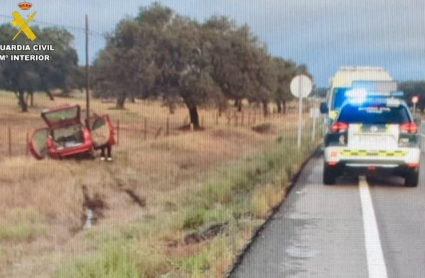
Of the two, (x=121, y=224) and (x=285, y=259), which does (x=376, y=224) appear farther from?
(x=121, y=224)

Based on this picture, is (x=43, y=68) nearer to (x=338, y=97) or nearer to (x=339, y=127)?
(x=338, y=97)

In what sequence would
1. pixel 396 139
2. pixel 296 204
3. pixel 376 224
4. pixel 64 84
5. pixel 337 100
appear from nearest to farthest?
pixel 376 224 < pixel 296 204 < pixel 396 139 < pixel 337 100 < pixel 64 84

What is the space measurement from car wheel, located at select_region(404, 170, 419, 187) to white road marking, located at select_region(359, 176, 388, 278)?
1440 millimetres

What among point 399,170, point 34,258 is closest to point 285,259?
A: point 34,258

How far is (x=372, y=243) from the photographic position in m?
7.76

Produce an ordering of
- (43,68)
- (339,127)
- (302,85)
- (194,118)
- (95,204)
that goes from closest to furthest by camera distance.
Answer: (339,127) → (95,204) → (302,85) → (194,118) → (43,68)

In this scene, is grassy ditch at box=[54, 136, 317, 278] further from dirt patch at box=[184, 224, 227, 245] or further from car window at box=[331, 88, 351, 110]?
car window at box=[331, 88, 351, 110]

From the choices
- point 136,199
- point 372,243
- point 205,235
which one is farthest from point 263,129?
point 372,243

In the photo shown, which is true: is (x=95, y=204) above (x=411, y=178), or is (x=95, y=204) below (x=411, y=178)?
below

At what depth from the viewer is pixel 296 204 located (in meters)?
10.7

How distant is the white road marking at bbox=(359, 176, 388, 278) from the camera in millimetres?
6523

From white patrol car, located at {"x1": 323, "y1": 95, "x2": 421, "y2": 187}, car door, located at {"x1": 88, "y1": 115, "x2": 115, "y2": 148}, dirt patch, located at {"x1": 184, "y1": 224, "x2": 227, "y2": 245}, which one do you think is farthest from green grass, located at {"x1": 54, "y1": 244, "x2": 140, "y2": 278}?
car door, located at {"x1": 88, "y1": 115, "x2": 115, "y2": 148}

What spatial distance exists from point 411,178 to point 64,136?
1414 centimetres

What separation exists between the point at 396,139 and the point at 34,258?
713cm
